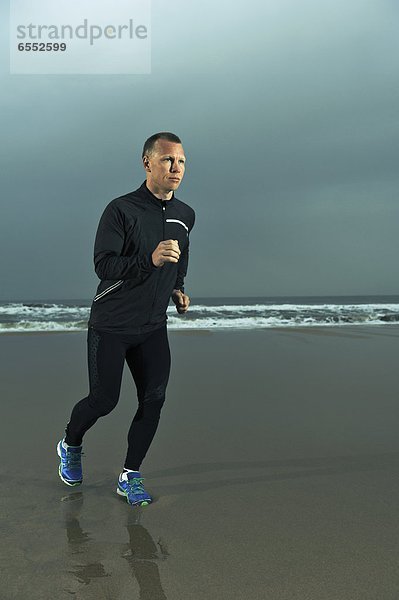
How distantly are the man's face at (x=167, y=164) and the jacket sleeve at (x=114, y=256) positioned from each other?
11.6 inches

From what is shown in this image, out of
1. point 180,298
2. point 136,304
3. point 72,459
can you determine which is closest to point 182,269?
point 180,298

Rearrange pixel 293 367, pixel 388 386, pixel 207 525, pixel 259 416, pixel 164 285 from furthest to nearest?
pixel 293 367 < pixel 388 386 < pixel 259 416 < pixel 164 285 < pixel 207 525

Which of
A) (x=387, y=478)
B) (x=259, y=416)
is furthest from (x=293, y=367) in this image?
(x=387, y=478)

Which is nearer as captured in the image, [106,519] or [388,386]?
[106,519]

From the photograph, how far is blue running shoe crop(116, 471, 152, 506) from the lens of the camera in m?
2.87

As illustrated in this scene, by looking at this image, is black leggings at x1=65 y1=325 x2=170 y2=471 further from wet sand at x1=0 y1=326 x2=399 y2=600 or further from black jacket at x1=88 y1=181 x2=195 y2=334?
wet sand at x1=0 y1=326 x2=399 y2=600

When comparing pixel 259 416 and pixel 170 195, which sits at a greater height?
pixel 170 195

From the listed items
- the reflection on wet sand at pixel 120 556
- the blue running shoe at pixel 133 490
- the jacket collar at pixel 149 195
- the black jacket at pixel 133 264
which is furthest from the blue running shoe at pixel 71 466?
the jacket collar at pixel 149 195

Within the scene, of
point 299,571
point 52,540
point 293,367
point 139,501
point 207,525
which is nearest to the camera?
point 299,571

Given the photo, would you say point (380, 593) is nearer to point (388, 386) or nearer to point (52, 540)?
point (52, 540)

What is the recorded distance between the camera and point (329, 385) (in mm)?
5883

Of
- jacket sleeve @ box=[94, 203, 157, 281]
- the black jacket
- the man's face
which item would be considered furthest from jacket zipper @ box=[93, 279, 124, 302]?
the man's face

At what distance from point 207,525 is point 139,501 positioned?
1.42ft

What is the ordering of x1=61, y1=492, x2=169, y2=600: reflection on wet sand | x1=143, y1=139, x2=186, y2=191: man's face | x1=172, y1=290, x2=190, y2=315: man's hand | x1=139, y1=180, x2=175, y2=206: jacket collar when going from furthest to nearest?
x1=172, y1=290, x2=190, y2=315: man's hand
x1=139, y1=180, x2=175, y2=206: jacket collar
x1=143, y1=139, x2=186, y2=191: man's face
x1=61, y1=492, x2=169, y2=600: reflection on wet sand
